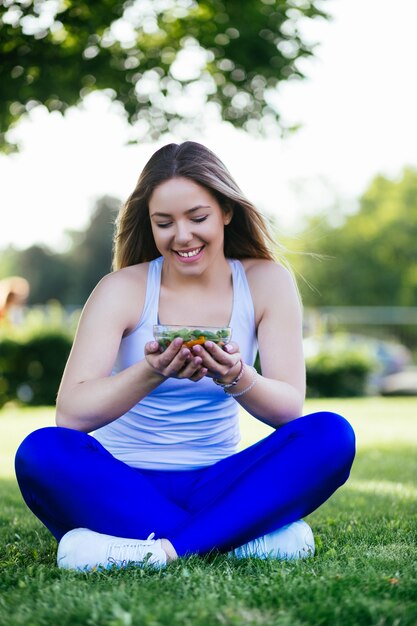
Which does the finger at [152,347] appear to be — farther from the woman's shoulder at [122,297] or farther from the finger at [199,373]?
the woman's shoulder at [122,297]

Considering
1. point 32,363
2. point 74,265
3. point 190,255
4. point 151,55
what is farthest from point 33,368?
point 74,265

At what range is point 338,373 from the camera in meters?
17.2

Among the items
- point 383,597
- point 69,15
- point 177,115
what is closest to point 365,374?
point 177,115

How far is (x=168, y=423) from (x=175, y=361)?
0.64m

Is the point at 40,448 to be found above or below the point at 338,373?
above

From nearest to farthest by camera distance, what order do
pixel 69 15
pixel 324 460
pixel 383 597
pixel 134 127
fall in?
pixel 383 597, pixel 324 460, pixel 69 15, pixel 134 127

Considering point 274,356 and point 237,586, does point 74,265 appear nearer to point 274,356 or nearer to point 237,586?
point 274,356

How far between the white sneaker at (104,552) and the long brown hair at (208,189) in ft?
4.33

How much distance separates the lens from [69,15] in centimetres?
637

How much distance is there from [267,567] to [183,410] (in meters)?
0.79

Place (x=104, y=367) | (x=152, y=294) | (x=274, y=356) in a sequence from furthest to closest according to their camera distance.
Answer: (x=152, y=294)
(x=274, y=356)
(x=104, y=367)

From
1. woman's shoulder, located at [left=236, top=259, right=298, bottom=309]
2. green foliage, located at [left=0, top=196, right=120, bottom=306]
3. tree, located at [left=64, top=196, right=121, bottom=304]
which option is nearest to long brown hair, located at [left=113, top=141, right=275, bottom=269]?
woman's shoulder, located at [left=236, top=259, right=298, bottom=309]

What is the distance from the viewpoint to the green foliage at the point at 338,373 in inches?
674

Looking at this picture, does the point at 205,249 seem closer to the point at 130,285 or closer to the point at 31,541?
the point at 130,285
